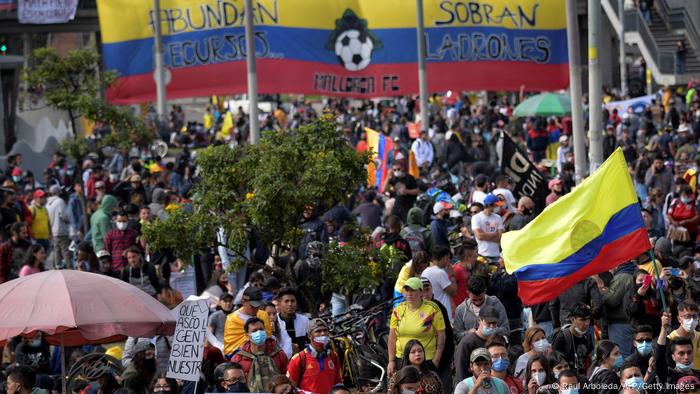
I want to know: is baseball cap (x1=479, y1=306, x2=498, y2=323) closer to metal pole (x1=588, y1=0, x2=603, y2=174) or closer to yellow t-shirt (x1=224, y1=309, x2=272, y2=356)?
yellow t-shirt (x1=224, y1=309, x2=272, y2=356)

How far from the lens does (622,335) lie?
1538cm

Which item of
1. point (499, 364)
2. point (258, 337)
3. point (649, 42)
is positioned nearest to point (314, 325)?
point (258, 337)

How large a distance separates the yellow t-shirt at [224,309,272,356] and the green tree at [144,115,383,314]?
79.9 inches

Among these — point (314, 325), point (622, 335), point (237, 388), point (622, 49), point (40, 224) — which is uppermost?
point (622, 49)

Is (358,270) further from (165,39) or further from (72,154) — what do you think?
(165,39)

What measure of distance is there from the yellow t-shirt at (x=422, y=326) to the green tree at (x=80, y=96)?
1504 centimetres

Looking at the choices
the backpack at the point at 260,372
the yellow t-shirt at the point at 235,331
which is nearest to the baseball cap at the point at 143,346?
the yellow t-shirt at the point at 235,331

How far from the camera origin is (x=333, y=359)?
13867mm

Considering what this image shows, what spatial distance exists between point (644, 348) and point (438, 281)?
2.85 m

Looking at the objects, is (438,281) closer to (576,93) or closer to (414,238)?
(414,238)

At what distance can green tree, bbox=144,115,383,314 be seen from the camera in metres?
16.5

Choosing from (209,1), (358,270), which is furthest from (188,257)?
(209,1)

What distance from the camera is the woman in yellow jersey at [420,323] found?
46.1 ft

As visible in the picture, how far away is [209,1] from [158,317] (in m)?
23.0
